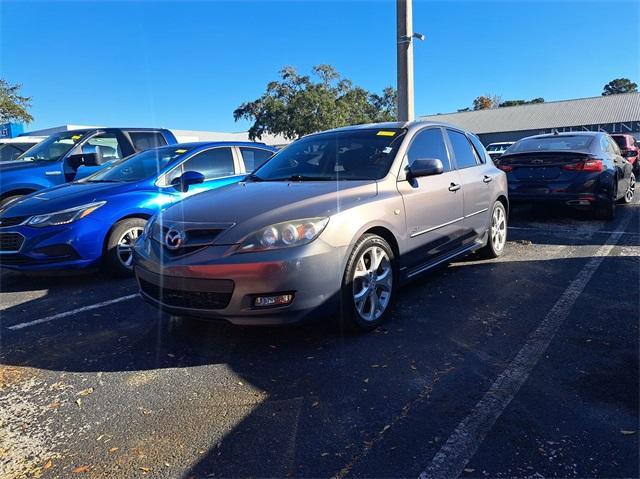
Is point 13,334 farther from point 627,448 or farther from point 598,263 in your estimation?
point 598,263

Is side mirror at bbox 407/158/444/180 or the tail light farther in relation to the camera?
the tail light

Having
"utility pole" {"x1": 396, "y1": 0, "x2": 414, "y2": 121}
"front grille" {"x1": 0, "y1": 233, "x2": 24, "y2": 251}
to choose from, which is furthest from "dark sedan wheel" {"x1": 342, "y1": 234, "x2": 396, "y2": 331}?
"utility pole" {"x1": 396, "y1": 0, "x2": 414, "y2": 121}

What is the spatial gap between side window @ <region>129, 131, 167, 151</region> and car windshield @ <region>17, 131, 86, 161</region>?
0.81 m

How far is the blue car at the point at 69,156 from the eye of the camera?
7125mm

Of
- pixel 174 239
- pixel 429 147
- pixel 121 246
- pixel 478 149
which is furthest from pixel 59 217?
pixel 478 149

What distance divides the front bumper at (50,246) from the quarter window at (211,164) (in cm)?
125

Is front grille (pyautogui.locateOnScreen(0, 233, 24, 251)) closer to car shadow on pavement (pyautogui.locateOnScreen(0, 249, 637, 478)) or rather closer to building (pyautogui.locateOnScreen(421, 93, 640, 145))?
car shadow on pavement (pyautogui.locateOnScreen(0, 249, 637, 478))

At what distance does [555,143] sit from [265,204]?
6.65m

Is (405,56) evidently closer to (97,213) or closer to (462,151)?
(462,151)

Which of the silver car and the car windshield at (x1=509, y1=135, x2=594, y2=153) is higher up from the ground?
the car windshield at (x1=509, y1=135, x2=594, y2=153)

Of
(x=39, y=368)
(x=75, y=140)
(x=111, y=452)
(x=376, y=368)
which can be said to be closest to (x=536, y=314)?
(x=376, y=368)

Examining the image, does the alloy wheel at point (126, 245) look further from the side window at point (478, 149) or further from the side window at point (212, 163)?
the side window at point (478, 149)

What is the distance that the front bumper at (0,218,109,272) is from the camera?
501 cm

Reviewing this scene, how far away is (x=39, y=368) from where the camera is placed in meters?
3.33
